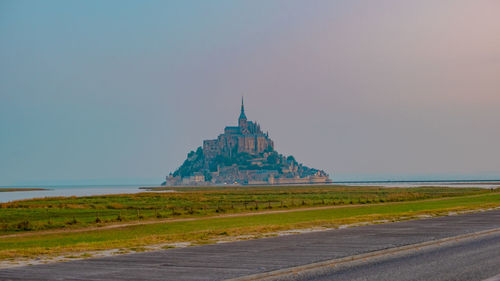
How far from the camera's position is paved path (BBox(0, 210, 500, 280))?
32.2ft

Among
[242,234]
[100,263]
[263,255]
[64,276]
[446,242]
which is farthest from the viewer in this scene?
[242,234]

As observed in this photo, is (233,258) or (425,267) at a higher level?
(233,258)

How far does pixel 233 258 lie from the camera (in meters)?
11.8

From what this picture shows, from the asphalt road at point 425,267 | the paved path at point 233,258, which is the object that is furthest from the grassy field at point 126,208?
the asphalt road at point 425,267

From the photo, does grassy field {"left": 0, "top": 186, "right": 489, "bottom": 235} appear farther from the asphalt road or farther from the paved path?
the asphalt road

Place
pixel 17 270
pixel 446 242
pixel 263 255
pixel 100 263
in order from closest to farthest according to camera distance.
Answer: pixel 17 270, pixel 100 263, pixel 263 255, pixel 446 242

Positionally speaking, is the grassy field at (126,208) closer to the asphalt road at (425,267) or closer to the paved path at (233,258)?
the paved path at (233,258)

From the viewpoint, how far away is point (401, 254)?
12516mm

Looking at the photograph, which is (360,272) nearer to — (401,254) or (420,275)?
(420,275)

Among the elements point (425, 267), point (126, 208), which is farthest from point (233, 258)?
point (126, 208)

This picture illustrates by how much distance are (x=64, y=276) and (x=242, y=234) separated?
27.5 feet

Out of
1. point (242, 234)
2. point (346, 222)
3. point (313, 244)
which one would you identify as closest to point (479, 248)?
point (313, 244)

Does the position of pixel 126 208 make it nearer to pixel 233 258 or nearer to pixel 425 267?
pixel 233 258

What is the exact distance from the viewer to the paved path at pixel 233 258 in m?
9.81
